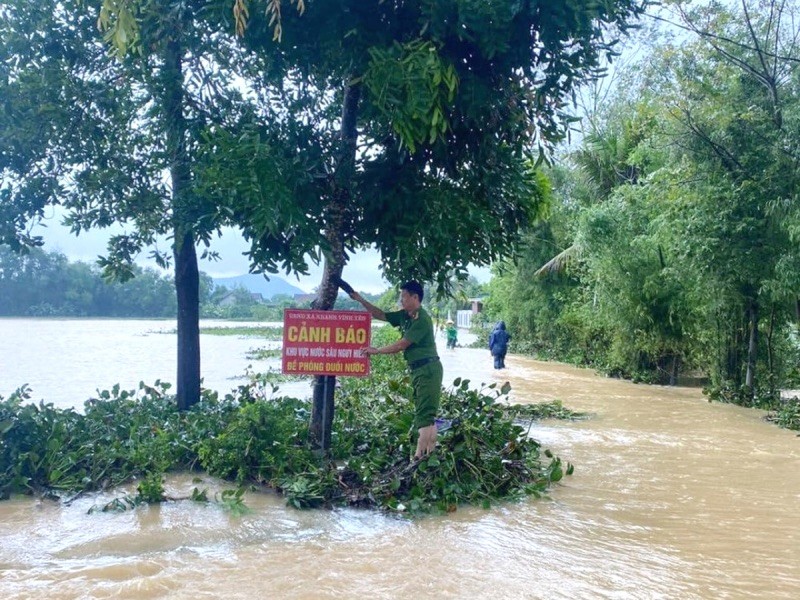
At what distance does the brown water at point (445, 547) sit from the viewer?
4.23 meters

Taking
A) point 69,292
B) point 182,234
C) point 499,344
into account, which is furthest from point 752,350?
point 69,292

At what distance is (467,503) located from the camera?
19.9 feet

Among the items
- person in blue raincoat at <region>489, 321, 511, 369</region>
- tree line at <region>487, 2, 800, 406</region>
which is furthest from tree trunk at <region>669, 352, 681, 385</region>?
A: person in blue raincoat at <region>489, 321, 511, 369</region>

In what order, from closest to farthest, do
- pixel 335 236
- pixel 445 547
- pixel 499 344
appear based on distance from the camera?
1. pixel 445 547
2. pixel 335 236
3. pixel 499 344

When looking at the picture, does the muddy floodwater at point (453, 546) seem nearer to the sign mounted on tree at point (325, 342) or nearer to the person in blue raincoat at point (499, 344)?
the sign mounted on tree at point (325, 342)

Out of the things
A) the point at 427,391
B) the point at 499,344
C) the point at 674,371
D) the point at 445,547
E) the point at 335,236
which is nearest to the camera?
the point at 445,547

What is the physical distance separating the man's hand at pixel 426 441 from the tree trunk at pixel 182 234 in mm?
2988

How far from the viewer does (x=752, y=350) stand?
44.3 feet

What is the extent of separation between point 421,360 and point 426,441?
2.43ft

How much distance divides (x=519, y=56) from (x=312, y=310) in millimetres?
2924

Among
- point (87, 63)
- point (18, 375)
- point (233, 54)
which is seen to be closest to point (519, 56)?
point (233, 54)

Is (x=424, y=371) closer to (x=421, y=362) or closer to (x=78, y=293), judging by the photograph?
(x=421, y=362)

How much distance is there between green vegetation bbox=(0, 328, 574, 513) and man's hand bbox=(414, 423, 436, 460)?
11 centimetres

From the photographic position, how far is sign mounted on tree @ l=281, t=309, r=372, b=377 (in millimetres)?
6371
